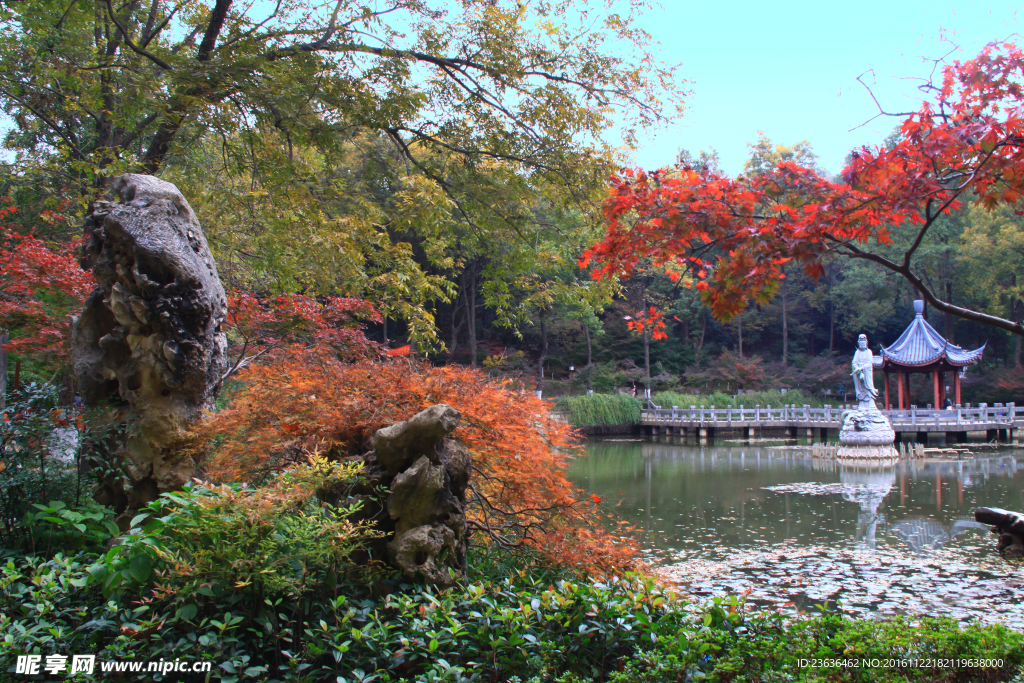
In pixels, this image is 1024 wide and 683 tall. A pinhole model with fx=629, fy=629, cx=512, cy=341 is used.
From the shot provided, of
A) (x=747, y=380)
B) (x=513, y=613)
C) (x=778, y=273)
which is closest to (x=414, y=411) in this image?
(x=513, y=613)

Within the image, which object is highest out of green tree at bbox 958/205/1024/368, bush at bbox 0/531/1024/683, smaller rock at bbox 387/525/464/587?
green tree at bbox 958/205/1024/368

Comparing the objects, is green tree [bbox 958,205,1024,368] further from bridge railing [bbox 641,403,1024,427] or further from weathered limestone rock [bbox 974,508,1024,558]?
weathered limestone rock [bbox 974,508,1024,558]

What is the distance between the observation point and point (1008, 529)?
6957 mm

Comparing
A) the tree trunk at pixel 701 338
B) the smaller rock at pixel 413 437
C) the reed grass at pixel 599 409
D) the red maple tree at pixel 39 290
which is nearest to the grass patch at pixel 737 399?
the reed grass at pixel 599 409

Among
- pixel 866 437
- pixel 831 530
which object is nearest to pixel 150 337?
pixel 831 530

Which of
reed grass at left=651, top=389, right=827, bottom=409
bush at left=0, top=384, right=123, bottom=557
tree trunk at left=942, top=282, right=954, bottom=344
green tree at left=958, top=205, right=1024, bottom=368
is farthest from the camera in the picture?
tree trunk at left=942, top=282, right=954, bottom=344

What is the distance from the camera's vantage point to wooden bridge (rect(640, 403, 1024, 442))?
67.3 feet

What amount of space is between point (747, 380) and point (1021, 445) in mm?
11894

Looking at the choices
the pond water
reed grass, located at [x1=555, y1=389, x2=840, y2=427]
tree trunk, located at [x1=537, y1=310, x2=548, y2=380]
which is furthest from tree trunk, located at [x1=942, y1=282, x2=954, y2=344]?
tree trunk, located at [x1=537, y1=310, x2=548, y2=380]

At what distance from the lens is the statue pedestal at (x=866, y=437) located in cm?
1584

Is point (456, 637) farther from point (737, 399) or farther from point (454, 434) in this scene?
point (737, 399)

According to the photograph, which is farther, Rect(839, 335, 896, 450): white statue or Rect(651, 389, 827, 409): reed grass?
Rect(651, 389, 827, 409): reed grass

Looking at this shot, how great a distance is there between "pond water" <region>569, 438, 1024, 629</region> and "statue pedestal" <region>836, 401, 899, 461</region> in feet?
1.92

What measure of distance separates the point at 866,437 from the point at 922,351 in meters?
7.90
